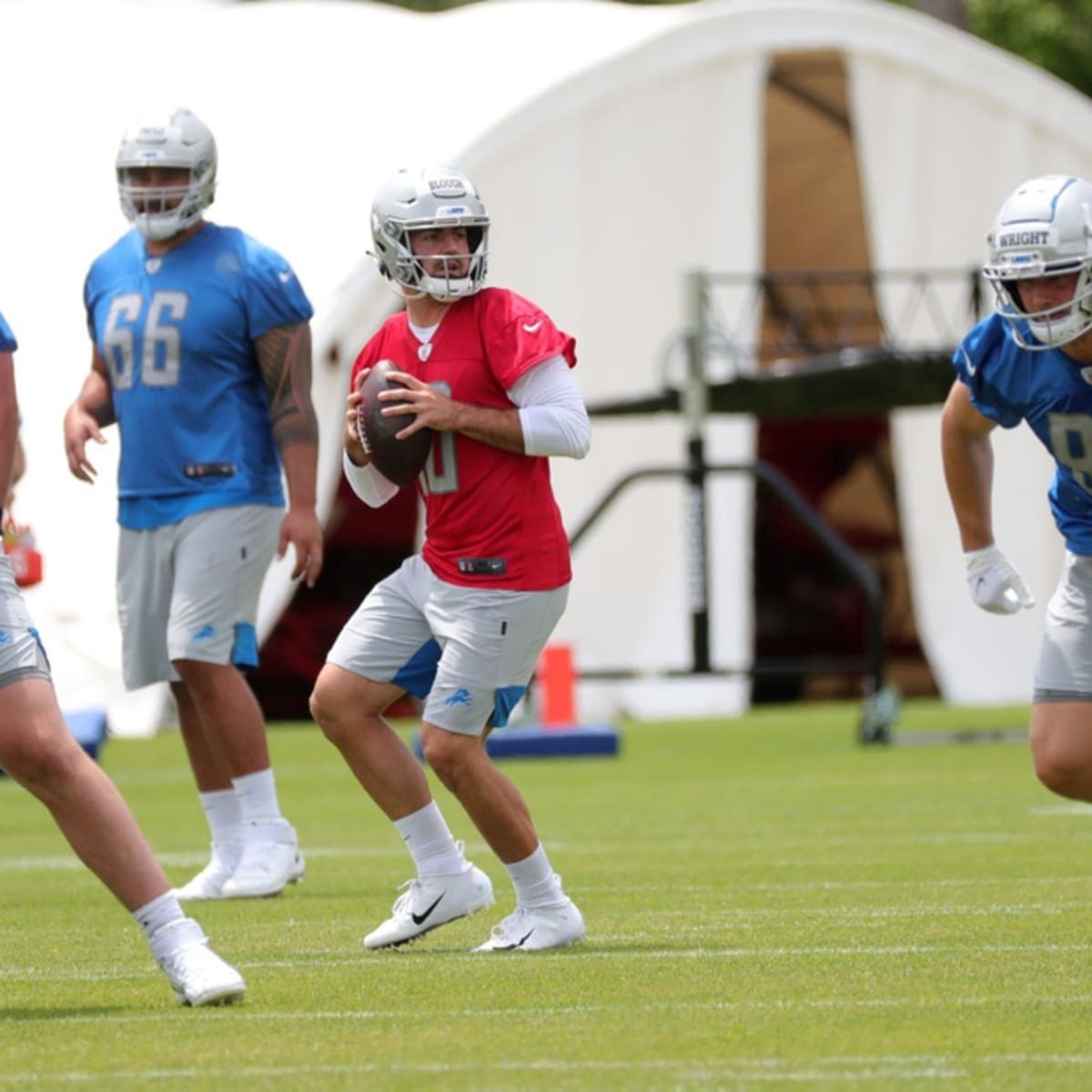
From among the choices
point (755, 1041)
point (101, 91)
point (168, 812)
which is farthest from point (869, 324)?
point (755, 1041)

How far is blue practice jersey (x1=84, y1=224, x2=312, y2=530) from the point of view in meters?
8.03

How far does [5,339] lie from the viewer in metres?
5.40

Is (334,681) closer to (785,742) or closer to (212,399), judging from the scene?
(212,399)

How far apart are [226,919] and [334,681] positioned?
108 cm

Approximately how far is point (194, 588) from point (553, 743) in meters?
7.11

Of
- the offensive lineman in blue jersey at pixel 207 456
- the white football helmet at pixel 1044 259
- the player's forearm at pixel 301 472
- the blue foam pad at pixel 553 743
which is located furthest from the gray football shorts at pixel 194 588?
the blue foam pad at pixel 553 743

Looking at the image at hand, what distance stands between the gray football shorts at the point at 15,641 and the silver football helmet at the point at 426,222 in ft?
4.66

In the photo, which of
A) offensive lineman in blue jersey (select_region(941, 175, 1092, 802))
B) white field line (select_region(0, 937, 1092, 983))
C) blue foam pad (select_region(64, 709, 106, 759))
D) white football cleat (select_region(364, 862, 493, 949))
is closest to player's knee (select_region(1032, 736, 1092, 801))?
offensive lineman in blue jersey (select_region(941, 175, 1092, 802))

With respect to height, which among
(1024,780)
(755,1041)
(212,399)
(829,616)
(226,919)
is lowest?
(829,616)

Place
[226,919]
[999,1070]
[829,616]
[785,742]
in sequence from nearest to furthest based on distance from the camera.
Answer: [999,1070] < [226,919] < [785,742] < [829,616]

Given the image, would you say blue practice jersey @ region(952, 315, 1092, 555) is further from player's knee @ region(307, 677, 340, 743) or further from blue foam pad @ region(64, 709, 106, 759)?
blue foam pad @ region(64, 709, 106, 759)

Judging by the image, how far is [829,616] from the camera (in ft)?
82.4

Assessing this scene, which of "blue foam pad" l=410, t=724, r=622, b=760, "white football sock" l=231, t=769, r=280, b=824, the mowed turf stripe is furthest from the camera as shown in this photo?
"blue foam pad" l=410, t=724, r=622, b=760

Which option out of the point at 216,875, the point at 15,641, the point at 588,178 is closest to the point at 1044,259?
the point at 15,641
